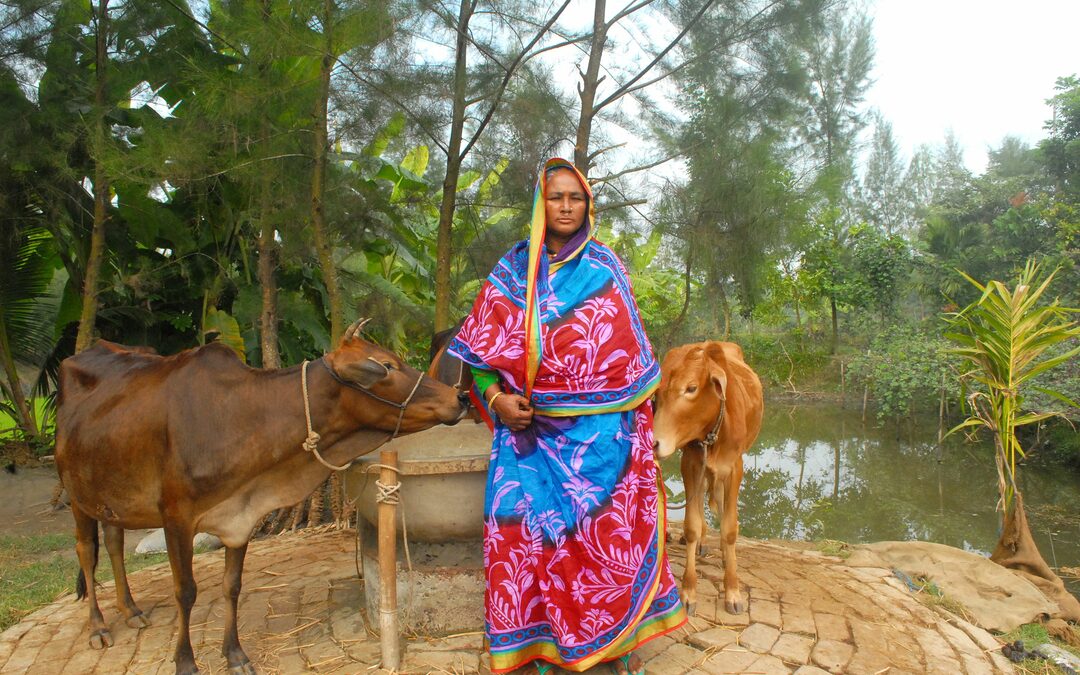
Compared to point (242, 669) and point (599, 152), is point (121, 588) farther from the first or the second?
point (599, 152)

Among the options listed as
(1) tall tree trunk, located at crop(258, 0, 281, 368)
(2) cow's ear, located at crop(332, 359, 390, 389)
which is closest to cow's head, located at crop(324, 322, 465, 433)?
A: (2) cow's ear, located at crop(332, 359, 390, 389)

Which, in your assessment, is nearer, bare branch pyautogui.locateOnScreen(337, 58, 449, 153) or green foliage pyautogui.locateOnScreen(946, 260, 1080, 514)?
green foliage pyautogui.locateOnScreen(946, 260, 1080, 514)

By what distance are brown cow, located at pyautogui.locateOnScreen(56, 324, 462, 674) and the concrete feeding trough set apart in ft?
0.90

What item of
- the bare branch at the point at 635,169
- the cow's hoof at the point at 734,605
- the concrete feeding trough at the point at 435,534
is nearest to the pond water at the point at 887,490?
the bare branch at the point at 635,169

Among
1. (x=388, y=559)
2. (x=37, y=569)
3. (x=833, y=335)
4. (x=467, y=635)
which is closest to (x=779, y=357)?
(x=833, y=335)

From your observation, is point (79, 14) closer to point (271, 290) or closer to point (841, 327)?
point (271, 290)

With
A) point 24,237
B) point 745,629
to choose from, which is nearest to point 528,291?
point 745,629

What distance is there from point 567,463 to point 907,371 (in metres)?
9.72

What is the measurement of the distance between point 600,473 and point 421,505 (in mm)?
958

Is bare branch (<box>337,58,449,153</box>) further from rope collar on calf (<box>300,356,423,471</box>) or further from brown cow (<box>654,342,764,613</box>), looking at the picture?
rope collar on calf (<box>300,356,423,471</box>)

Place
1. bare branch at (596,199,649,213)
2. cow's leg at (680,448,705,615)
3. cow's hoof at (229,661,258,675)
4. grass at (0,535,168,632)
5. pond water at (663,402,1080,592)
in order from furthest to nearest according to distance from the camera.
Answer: pond water at (663,402,1080,592) < bare branch at (596,199,649,213) < grass at (0,535,168,632) < cow's leg at (680,448,705,615) < cow's hoof at (229,661,258,675)

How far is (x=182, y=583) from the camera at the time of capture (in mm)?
2939

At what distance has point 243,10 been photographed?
5074 mm

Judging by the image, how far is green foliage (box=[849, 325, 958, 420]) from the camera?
10.3 m
